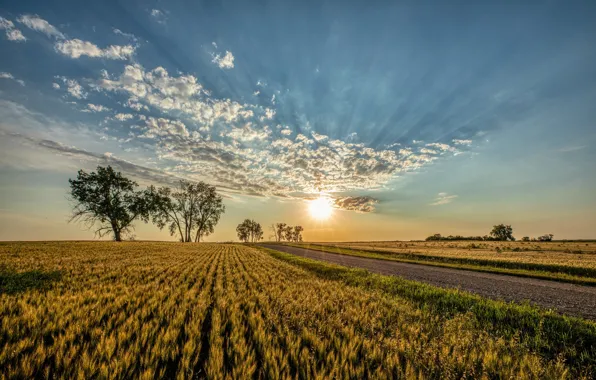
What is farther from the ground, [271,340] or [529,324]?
[271,340]

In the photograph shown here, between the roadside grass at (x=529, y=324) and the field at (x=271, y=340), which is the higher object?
the field at (x=271, y=340)

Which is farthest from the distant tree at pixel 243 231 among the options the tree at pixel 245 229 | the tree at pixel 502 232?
the tree at pixel 502 232

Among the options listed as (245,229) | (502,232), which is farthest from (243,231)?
(502,232)

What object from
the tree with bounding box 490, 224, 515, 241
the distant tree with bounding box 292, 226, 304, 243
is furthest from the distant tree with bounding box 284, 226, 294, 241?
the tree with bounding box 490, 224, 515, 241

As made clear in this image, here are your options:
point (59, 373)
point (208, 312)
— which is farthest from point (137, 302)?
point (59, 373)

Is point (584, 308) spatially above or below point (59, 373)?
below

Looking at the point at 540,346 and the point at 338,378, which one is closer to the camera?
the point at 338,378

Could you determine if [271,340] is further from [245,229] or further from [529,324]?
[245,229]

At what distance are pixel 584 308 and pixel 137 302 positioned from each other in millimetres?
16384

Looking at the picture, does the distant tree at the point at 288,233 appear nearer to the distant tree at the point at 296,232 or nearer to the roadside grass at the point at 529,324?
the distant tree at the point at 296,232

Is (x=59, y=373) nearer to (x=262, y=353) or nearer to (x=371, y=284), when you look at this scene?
(x=262, y=353)

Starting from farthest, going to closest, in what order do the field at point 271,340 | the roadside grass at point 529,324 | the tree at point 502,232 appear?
the tree at point 502,232
the roadside grass at point 529,324
the field at point 271,340

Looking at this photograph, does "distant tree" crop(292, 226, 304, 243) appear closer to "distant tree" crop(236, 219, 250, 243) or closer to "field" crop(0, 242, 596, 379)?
"distant tree" crop(236, 219, 250, 243)

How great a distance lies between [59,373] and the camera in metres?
2.90
